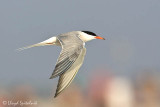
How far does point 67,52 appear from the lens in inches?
351

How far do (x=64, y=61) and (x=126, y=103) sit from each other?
20.0 m

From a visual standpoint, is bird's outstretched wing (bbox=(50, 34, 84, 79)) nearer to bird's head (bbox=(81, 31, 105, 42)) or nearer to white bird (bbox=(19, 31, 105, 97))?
white bird (bbox=(19, 31, 105, 97))

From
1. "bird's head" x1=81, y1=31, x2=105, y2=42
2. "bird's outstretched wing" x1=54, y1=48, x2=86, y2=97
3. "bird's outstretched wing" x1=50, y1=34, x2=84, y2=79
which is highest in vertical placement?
"bird's outstretched wing" x1=50, y1=34, x2=84, y2=79

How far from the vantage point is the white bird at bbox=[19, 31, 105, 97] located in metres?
8.45

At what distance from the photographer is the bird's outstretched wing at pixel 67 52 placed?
8.34 m

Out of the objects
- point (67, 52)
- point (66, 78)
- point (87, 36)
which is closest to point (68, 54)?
point (67, 52)

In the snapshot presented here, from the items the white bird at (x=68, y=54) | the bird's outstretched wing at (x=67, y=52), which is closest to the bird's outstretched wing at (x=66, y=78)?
the white bird at (x=68, y=54)

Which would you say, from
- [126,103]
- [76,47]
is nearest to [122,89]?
[126,103]

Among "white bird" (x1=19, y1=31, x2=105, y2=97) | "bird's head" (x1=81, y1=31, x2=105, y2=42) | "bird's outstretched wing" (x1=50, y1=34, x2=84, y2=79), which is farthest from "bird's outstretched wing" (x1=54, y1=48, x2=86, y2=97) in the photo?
"bird's head" (x1=81, y1=31, x2=105, y2=42)

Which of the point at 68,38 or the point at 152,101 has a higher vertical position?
the point at 68,38

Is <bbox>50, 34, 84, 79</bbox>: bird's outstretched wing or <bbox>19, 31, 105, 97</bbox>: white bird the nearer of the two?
<bbox>50, 34, 84, 79</bbox>: bird's outstretched wing

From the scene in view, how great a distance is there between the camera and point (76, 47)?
918 cm

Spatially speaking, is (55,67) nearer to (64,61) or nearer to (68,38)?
(64,61)

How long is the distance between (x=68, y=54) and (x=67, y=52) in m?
0.07
